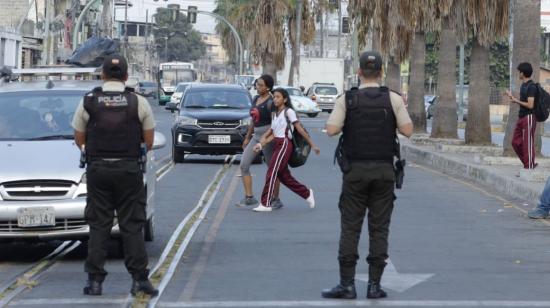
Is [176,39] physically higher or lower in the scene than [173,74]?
higher

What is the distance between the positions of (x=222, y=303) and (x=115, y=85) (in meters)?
1.86

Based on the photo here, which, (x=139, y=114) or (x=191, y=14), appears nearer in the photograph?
(x=139, y=114)

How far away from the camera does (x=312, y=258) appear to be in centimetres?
1230

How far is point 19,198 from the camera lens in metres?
11.6

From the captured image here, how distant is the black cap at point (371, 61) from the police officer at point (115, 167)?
168cm

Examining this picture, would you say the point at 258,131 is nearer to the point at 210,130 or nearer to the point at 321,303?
the point at 321,303

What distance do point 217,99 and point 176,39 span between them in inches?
5921

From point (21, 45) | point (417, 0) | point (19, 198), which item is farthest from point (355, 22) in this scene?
point (21, 45)

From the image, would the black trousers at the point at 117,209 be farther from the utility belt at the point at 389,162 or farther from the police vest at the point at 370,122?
the police vest at the point at 370,122

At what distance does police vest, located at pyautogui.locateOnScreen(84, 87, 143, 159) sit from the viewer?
388 inches

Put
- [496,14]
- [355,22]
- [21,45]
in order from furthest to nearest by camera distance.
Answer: [21,45] → [355,22] → [496,14]

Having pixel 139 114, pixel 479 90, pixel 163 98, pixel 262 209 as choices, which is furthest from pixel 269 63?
pixel 139 114

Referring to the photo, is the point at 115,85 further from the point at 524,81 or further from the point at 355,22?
the point at 355,22

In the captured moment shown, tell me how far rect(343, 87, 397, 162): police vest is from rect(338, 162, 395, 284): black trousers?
0.09m
